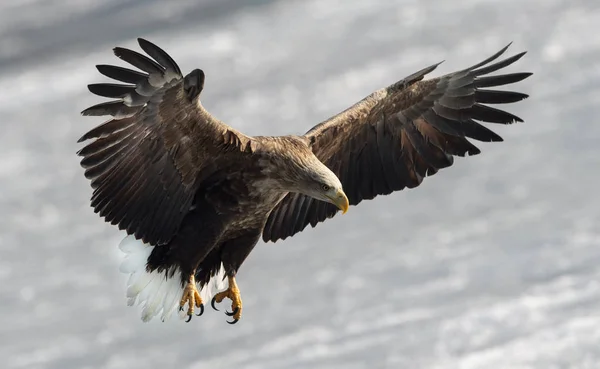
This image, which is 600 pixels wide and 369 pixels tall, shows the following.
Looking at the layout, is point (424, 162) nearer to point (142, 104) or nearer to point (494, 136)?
point (494, 136)

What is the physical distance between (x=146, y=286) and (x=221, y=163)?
1.01 meters

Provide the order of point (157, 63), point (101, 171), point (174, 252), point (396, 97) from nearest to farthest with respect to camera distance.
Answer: point (157, 63)
point (101, 171)
point (174, 252)
point (396, 97)

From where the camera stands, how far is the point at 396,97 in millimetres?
7887

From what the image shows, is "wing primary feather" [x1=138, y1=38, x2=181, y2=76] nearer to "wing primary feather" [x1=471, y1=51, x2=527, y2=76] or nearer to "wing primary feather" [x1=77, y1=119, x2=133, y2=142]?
"wing primary feather" [x1=77, y1=119, x2=133, y2=142]

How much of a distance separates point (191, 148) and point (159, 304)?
114cm

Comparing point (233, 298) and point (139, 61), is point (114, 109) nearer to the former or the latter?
point (139, 61)

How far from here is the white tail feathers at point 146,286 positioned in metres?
7.55

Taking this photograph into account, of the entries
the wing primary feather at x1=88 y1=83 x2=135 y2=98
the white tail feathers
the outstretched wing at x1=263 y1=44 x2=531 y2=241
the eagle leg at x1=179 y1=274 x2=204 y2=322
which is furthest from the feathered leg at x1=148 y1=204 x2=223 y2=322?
the wing primary feather at x1=88 y1=83 x2=135 y2=98

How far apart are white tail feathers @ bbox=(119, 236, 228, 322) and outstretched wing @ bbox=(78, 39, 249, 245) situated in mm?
463

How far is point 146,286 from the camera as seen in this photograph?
7633 millimetres

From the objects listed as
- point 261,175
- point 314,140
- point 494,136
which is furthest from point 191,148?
point 494,136

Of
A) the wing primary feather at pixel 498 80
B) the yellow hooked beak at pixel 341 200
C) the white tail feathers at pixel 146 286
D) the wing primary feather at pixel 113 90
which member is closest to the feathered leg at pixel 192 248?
the white tail feathers at pixel 146 286

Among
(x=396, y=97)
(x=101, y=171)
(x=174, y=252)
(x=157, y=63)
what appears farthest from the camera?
(x=396, y=97)

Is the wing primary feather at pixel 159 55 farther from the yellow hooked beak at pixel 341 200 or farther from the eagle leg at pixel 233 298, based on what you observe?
the eagle leg at pixel 233 298
